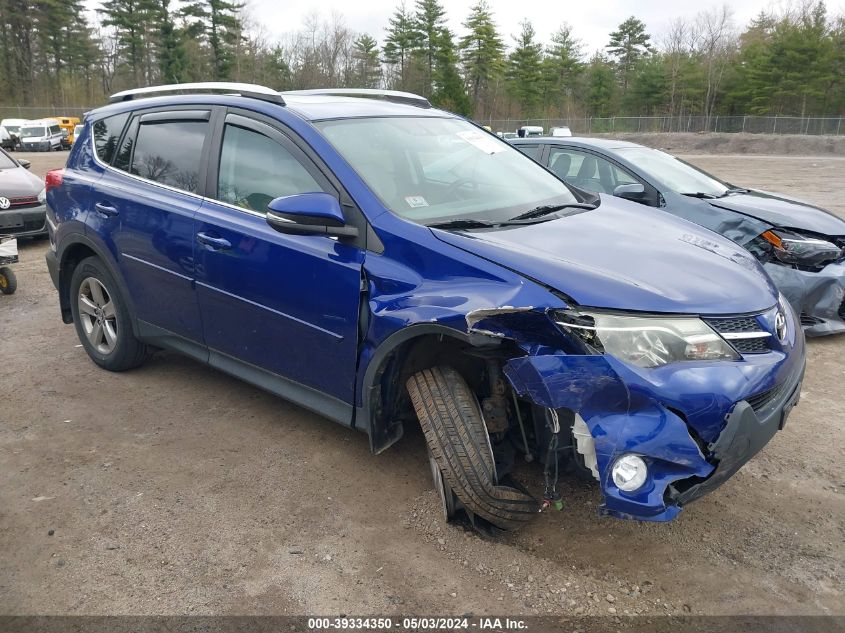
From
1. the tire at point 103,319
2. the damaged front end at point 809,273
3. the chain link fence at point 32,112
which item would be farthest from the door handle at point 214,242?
the chain link fence at point 32,112

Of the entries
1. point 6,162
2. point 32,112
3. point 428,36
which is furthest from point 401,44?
point 6,162

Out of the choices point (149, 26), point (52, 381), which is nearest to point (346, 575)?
point (52, 381)

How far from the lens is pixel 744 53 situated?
6525 cm

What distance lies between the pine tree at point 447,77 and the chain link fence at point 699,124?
4.85 m

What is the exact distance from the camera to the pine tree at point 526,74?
73062mm

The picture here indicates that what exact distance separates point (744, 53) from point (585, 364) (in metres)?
74.3

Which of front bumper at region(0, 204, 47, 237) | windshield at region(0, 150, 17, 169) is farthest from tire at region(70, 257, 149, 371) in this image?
windshield at region(0, 150, 17, 169)

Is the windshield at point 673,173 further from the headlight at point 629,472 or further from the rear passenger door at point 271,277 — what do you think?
the headlight at point 629,472

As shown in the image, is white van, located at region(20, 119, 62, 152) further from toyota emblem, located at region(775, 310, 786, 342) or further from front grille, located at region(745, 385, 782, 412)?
front grille, located at region(745, 385, 782, 412)

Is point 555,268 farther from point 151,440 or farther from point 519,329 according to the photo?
point 151,440

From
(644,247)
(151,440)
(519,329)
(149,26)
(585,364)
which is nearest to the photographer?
A: (585,364)

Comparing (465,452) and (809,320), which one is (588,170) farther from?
(465,452)

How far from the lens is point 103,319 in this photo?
4695 millimetres

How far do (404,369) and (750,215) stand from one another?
4083 mm
